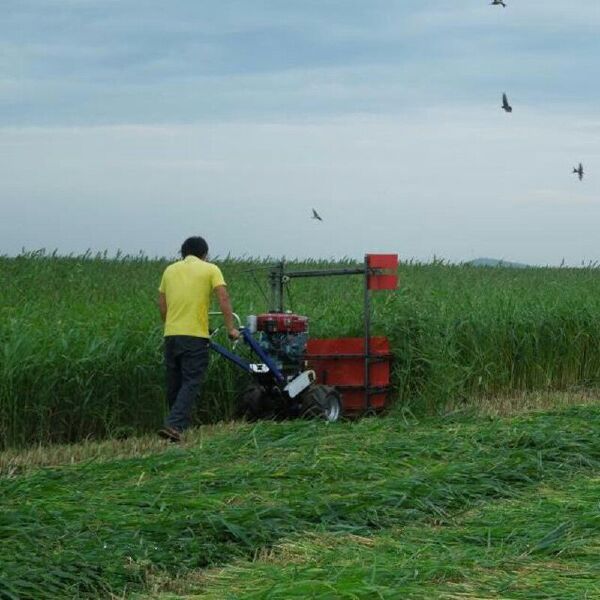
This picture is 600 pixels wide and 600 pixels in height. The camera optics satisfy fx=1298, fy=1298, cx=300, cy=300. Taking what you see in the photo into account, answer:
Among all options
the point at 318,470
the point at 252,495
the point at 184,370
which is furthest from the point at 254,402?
the point at 252,495

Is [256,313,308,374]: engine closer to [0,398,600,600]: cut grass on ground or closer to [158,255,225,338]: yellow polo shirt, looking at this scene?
[158,255,225,338]: yellow polo shirt

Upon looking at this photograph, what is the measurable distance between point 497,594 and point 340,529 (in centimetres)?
142

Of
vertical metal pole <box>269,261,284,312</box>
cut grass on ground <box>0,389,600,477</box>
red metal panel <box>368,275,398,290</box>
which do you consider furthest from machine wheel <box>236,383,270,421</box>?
red metal panel <box>368,275,398,290</box>

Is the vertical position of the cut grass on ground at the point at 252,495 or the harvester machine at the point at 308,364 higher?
the harvester machine at the point at 308,364

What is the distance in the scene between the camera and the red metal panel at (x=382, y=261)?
11410 mm

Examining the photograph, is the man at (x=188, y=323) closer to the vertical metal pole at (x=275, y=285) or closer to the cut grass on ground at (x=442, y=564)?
the vertical metal pole at (x=275, y=285)

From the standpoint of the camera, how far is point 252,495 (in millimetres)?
6902

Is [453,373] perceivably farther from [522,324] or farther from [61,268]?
[61,268]

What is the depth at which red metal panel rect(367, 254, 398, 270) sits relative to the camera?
11410 mm

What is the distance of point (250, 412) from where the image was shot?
10.9 meters

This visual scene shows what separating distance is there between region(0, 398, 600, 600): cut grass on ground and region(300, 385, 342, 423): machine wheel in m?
0.88

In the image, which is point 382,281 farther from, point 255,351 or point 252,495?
point 252,495

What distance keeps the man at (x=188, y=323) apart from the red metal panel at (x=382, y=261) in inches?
69.7

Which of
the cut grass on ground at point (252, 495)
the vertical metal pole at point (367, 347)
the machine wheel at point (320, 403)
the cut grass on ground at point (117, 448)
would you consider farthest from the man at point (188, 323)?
the vertical metal pole at point (367, 347)
